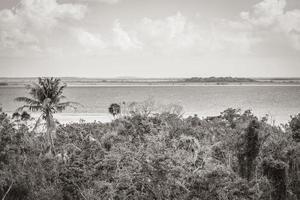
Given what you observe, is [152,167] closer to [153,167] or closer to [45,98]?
[153,167]

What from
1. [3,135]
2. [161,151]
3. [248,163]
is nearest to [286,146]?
[248,163]

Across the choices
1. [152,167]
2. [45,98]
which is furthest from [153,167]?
[45,98]

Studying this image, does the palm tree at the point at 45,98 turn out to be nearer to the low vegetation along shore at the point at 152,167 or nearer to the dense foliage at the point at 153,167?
the low vegetation along shore at the point at 152,167

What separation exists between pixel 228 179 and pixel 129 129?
695 centimetres

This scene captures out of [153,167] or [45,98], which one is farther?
[45,98]


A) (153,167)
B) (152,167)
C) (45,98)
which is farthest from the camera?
(45,98)

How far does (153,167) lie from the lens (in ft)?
40.7

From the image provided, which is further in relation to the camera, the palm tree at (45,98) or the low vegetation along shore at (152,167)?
the palm tree at (45,98)

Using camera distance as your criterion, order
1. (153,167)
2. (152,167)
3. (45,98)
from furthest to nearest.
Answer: (45,98) < (153,167) < (152,167)

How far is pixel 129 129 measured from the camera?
18719 millimetres

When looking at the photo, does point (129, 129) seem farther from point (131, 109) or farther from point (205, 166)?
point (205, 166)

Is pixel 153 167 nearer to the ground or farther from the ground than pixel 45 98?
nearer to the ground

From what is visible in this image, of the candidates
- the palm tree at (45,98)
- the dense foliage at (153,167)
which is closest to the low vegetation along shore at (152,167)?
the dense foliage at (153,167)

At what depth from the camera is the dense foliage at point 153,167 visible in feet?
41.1
